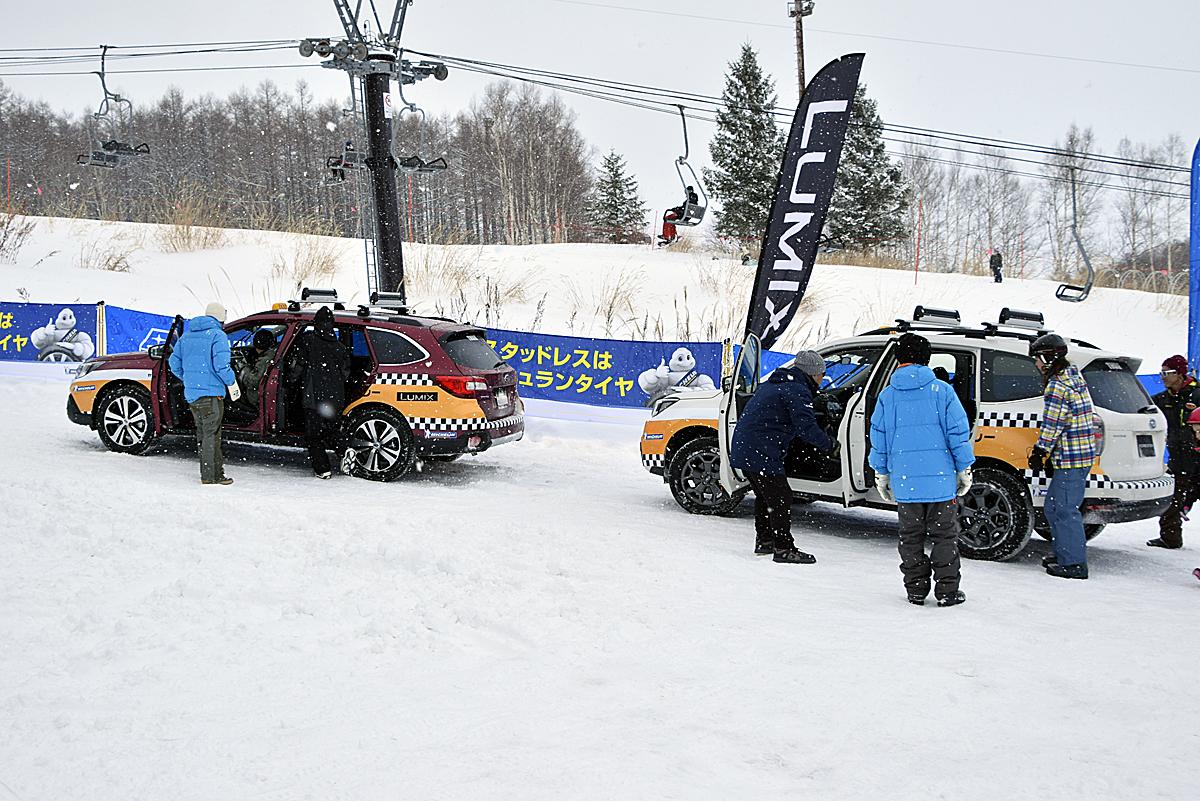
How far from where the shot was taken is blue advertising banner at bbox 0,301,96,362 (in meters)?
16.1

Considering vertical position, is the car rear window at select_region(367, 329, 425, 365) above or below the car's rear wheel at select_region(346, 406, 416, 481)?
above

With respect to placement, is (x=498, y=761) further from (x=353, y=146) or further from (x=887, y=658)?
(x=353, y=146)

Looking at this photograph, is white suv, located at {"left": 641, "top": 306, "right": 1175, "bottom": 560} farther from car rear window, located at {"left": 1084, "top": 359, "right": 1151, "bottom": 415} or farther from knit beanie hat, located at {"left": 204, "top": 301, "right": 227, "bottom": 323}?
knit beanie hat, located at {"left": 204, "top": 301, "right": 227, "bottom": 323}

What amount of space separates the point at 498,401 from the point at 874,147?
3122 cm

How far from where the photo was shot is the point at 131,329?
1596cm

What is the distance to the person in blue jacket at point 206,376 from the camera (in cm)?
890

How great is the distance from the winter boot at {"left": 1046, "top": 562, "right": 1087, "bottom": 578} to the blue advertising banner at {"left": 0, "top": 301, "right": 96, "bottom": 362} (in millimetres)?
15477

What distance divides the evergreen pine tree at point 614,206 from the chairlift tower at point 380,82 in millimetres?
38119

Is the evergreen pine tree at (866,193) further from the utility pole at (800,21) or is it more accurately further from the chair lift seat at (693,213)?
the chair lift seat at (693,213)

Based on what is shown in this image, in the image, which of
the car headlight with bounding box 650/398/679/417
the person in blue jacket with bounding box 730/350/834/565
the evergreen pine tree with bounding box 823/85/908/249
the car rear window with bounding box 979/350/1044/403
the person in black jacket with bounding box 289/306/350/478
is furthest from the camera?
the evergreen pine tree with bounding box 823/85/908/249

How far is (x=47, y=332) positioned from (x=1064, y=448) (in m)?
16.2

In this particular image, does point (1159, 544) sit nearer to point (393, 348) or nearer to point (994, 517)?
point (994, 517)

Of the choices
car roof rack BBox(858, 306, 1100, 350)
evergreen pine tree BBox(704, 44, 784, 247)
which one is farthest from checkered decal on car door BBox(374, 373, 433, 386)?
evergreen pine tree BBox(704, 44, 784, 247)

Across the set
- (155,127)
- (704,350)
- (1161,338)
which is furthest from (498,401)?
(155,127)
